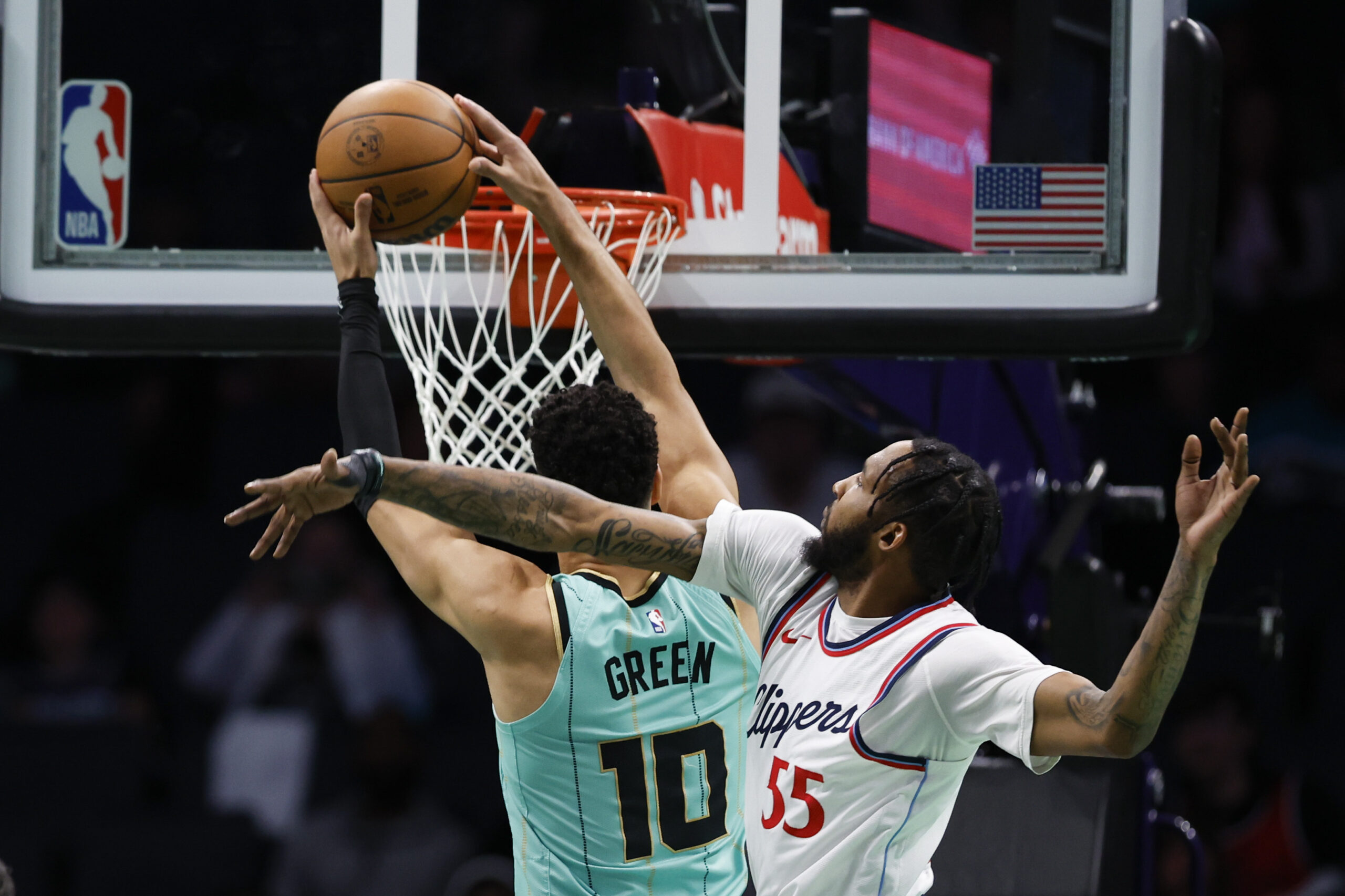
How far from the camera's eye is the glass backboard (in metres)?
3.04

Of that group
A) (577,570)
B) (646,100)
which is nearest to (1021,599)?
(646,100)

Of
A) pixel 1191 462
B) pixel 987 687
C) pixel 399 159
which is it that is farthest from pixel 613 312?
pixel 1191 462

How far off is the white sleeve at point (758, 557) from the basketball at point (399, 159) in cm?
87

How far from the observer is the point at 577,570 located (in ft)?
8.29

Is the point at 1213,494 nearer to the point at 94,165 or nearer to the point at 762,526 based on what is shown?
the point at 762,526

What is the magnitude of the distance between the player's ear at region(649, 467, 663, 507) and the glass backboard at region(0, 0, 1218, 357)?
1.74 ft

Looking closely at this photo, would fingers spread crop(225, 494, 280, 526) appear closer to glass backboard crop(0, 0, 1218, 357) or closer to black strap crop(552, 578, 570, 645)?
black strap crop(552, 578, 570, 645)

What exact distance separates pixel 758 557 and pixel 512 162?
39.6 inches

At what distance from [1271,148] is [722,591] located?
6.21 meters

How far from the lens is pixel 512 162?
9.08ft

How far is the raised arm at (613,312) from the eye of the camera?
2.68 meters

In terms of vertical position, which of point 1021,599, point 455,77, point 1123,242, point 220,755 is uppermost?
point 455,77

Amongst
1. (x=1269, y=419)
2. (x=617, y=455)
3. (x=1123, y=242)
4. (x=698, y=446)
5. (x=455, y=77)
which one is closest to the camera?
(x=617, y=455)

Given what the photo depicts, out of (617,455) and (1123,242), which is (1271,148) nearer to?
(1123,242)
